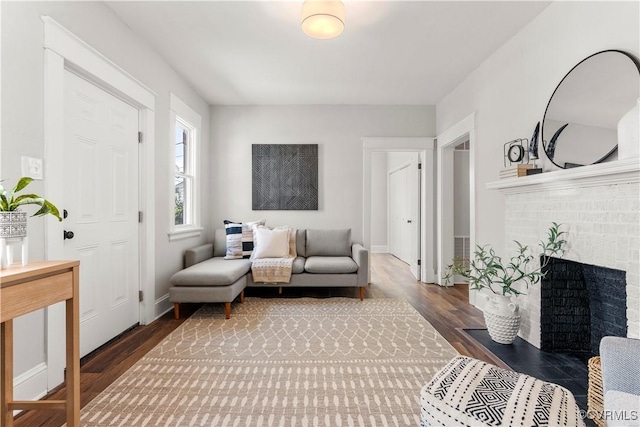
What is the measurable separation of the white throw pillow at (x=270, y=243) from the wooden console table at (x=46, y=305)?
7.67 feet

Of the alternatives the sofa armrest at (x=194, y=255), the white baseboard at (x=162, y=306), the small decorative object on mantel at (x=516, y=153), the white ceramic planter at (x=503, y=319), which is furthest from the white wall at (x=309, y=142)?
the white ceramic planter at (x=503, y=319)

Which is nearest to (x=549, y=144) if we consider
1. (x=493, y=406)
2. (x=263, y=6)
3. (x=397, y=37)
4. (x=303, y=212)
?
(x=397, y=37)

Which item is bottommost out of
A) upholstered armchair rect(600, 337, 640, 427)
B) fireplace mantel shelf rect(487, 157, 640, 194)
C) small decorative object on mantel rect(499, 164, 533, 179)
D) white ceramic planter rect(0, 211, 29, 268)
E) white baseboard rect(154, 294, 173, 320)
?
white baseboard rect(154, 294, 173, 320)

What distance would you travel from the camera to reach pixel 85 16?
6.93 ft

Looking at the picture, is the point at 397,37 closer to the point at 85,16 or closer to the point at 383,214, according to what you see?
the point at 85,16

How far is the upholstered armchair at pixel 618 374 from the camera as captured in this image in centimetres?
91

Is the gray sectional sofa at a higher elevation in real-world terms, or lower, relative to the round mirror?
lower

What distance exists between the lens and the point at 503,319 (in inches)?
93.4

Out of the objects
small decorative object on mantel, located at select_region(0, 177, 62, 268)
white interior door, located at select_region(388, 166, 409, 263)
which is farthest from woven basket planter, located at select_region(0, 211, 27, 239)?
white interior door, located at select_region(388, 166, 409, 263)

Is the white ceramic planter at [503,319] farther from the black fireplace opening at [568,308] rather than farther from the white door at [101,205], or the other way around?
the white door at [101,205]

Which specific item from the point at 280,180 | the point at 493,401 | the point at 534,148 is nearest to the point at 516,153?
the point at 534,148

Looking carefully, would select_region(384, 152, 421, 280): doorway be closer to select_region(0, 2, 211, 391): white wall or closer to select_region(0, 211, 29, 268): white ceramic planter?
select_region(0, 2, 211, 391): white wall

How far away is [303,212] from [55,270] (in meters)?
3.26

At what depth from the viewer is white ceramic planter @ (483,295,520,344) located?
A: 7.74ft
